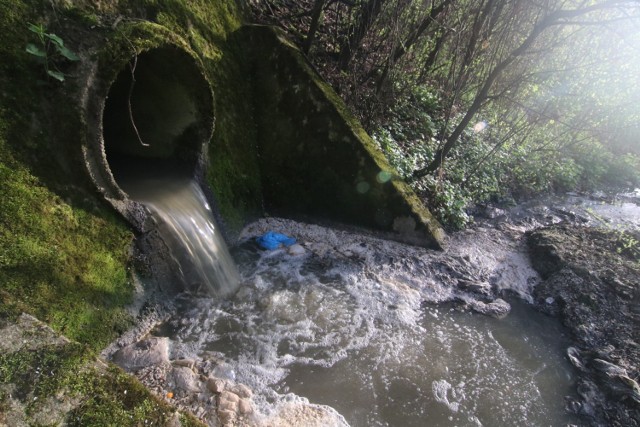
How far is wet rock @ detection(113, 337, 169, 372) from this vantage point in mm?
3102

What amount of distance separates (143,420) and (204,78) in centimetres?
325

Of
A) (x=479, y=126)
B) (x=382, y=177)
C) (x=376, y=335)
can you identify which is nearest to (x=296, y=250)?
(x=382, y=177)

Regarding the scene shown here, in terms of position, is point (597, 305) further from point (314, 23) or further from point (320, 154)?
point (314, 23)

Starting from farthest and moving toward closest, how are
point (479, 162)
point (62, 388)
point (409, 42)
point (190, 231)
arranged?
point (479, 162) < point (409, 42) < point (190, 231) < point (62, 388)

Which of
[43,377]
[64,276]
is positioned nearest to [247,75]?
[64,276]

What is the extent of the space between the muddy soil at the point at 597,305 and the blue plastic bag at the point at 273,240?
10.7 feet

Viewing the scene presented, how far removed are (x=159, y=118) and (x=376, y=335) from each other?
11.4 ft

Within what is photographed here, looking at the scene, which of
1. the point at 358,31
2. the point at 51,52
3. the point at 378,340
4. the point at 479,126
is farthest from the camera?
the point at 479,126

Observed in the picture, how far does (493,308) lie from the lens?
4648mm

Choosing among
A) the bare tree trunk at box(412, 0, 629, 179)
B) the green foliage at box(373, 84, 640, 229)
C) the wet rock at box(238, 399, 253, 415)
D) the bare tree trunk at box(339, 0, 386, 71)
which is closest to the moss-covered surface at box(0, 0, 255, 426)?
the wet rock at box(238, 399, 253, 415)

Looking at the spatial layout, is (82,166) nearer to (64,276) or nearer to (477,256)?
(64,276)

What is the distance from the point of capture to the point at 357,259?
5.04m

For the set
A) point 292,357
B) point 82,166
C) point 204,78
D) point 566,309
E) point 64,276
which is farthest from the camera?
point 566,309

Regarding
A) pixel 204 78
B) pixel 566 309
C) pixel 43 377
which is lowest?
pixel 566 309
